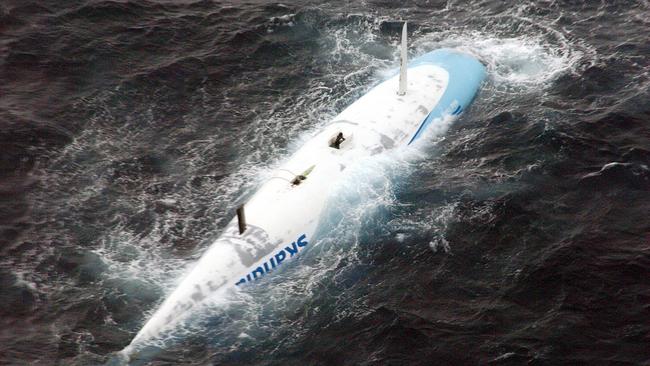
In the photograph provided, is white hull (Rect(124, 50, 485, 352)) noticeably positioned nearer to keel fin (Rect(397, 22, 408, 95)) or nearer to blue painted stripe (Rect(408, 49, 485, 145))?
blue painted stripe (Rect(408, 49, 485, 145))

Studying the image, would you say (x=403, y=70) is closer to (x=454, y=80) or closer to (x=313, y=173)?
(x=454, y=80)

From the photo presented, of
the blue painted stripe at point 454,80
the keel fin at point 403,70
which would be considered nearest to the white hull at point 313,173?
the blue painted stripe at point 454,80

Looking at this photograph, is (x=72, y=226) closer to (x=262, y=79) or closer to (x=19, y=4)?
(x=262, y=79)

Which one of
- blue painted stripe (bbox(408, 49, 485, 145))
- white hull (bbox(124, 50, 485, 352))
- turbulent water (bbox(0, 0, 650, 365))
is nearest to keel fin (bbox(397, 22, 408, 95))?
white hull (bbox(124, 50, 485, 352))

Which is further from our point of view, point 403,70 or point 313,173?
point 403,70

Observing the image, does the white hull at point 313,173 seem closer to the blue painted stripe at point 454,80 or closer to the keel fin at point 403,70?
the blue painted stripe at point 454,80

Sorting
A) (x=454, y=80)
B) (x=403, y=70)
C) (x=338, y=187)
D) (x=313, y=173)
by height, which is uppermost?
(x=403, y=70)

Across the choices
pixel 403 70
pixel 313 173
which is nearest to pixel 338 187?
pixel 313 173

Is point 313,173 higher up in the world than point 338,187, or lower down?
higher up
